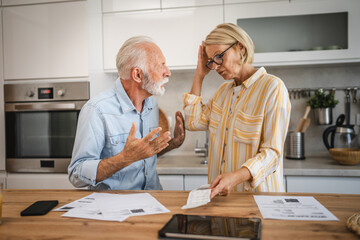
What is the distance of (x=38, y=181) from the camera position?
2383 mm

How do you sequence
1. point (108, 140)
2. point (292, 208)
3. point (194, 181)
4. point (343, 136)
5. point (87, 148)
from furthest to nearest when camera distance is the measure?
1. point (343, 136)
2. point (194, 181)
3. point (108, 140)
4. point (87, 148)
5. point (292, 208)

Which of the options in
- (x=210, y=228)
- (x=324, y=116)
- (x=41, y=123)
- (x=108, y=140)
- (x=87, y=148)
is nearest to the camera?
(x=210, y=228)

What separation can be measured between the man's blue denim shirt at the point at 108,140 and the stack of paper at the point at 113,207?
187mm

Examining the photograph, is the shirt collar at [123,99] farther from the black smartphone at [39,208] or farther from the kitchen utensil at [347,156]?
the kitchen utensil at [347,156]

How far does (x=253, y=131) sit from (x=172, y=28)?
1.39 metres


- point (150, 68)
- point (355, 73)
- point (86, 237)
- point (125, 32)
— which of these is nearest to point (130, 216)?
point (86, 237)

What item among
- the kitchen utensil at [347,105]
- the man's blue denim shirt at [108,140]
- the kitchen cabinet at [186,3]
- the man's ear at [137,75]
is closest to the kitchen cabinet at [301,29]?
the kitchen cabinet at [186,3]

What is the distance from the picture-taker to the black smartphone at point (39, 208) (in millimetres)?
996

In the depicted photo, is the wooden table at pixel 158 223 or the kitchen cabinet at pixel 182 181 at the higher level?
the wooden table at pixel 158 223

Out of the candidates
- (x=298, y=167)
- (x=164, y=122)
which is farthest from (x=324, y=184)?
(x=164, y=122)

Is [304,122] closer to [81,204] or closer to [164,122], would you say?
[164,122]

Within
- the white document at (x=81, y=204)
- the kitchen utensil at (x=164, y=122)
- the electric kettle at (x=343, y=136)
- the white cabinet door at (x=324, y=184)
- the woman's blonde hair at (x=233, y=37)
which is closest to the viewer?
the white document at (x=81, y=204)

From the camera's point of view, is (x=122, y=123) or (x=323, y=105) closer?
(x=122, y=123)

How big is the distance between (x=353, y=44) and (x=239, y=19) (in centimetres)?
88
